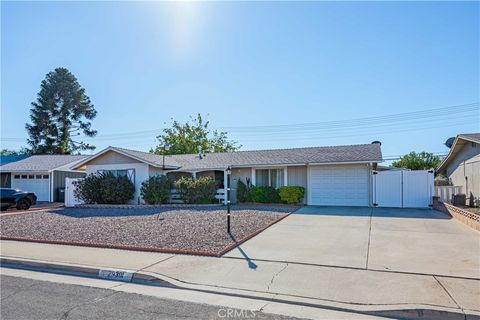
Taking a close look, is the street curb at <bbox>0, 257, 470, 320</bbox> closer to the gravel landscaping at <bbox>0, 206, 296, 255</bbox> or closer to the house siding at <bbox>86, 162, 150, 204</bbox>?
the gravel landscaping at <bbox>0, 206, 296, 255</bbox>

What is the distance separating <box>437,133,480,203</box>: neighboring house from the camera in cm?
1705

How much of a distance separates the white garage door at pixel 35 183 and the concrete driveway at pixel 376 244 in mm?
21713

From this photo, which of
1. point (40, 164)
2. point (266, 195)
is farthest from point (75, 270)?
point (40, 164)

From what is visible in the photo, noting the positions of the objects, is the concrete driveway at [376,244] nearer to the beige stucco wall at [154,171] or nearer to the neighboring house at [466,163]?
the neighboring house at [466,163]

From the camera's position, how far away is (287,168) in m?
20.0

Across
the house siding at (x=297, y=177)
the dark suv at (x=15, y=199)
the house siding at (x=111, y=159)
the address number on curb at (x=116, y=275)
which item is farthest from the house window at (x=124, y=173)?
the address number on curb at (x=116, y=275)

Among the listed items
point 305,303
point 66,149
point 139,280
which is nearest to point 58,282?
point 139,280

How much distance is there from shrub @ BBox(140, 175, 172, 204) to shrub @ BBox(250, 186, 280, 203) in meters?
5.13

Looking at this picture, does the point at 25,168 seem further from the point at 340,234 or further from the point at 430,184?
the point at 430,184

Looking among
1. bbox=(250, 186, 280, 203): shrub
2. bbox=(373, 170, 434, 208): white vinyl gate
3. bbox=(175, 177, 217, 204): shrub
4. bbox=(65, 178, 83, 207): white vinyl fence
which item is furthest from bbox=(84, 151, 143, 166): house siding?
bbox=(373, 170, 434, 208): white vinyl gate

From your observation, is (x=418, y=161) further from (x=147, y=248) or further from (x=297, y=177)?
(x=147, y=248)

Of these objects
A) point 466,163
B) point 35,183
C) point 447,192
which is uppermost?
point 466,163

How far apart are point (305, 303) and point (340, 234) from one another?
18.0 feet

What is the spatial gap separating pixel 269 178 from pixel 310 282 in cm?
Result: 1486
